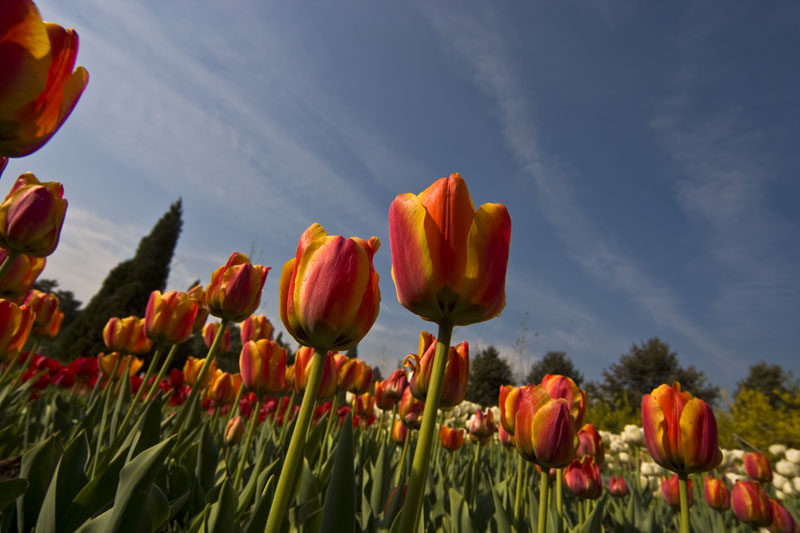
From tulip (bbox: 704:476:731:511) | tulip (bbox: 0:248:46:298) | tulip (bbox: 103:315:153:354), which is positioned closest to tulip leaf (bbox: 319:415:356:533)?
tulip (bbox: 0:248:46:298)

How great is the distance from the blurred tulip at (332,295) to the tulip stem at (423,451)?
0.16 m

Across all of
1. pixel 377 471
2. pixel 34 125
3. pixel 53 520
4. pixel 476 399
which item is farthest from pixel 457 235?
pixel 476 399

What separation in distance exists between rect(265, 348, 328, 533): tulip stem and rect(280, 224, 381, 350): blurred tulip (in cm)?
5

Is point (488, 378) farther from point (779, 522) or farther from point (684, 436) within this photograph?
point (684, 436)

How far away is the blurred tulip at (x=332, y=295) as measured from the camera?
68cm

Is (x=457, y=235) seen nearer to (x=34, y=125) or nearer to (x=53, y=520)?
(x=34, y=125)

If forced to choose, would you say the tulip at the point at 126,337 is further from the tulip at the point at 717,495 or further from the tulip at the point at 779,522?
the tulip at the point at 779,522

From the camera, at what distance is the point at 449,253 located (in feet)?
2.13

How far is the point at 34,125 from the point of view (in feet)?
2.01

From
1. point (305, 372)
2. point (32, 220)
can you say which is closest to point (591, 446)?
point (305, 372)

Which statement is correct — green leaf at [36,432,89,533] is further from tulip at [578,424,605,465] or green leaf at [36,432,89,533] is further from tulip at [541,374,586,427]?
tulip at [578,424,605,465]

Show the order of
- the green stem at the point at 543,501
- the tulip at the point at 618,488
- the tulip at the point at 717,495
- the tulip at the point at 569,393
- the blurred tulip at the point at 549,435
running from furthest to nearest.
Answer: the tulip at the point at 618,488 → the tulip at the point at 717,495 → the tulip at the point at 569,393 → the blurred tulip at the point at 549,435 → the green stem at the point at 543,501

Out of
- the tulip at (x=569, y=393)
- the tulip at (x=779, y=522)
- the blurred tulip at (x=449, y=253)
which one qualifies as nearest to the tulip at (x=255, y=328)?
the tulip at (x=569, y=393)

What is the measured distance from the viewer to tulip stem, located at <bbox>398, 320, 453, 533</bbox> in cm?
51
